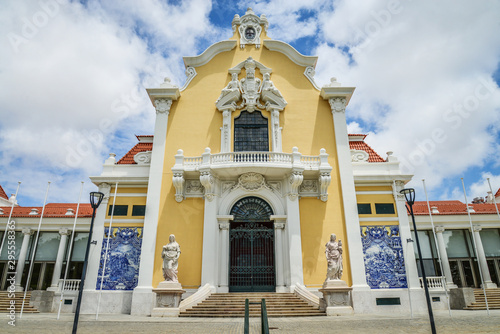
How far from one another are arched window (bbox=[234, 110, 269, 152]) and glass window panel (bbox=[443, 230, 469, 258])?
14238mm

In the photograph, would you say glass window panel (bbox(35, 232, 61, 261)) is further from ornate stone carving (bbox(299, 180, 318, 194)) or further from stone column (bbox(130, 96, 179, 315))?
ornate stone carving (bbox(299, 180, 318, 194))

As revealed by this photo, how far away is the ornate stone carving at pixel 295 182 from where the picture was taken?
1628cm

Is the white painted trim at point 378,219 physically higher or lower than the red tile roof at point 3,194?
lower

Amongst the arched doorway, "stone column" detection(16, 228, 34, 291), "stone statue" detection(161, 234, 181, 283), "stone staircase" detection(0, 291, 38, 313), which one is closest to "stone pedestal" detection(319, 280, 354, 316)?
the arched doorway

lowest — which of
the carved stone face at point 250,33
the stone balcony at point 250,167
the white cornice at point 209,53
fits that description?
the stone balcony at point 250,167

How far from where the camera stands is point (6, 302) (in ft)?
58.2

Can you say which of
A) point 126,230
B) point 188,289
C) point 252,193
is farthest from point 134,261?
point 252,193

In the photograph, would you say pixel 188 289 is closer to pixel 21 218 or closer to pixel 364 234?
pixel 364 234

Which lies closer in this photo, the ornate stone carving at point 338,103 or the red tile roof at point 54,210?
the ornate stone carving at point 338,103

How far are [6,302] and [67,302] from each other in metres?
4.38

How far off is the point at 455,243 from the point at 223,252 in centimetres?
1632

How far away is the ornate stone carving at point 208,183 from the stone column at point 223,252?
1.25 m

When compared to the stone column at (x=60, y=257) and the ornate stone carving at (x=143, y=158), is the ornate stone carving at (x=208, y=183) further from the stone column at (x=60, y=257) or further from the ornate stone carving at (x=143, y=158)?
the stone column at (x=60, y=257)

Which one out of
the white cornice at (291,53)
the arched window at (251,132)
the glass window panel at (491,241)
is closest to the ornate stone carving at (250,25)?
the white cornice at (291,53)
